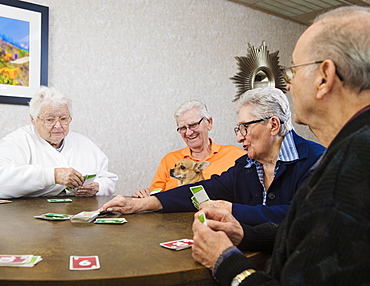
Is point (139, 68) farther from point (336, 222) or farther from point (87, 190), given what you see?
point (336, 222)

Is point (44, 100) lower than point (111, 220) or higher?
higher

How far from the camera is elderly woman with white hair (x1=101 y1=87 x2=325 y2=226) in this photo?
5.60ft

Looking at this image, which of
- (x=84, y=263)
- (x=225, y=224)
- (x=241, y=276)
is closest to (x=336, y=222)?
(x=241, y=276)

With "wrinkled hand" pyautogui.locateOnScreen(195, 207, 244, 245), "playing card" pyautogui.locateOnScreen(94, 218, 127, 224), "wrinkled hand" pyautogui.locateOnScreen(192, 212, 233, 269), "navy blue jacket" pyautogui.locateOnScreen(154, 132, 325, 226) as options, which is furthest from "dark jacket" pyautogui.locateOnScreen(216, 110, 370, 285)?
"playing card" pyautogui.locateOnScreen(94, 218, 127, 224)

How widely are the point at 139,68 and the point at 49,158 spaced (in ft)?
4.94

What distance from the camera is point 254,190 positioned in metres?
1.84

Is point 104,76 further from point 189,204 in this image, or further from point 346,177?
point 346,177

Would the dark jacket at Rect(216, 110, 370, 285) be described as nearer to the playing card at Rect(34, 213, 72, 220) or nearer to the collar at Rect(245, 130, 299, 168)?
the collar at Rect(245, 130, 299, 168)

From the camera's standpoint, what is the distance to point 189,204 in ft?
6.59

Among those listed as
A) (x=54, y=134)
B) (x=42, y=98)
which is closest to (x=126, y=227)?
(x=54, y=134)

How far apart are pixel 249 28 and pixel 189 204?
3.44 m

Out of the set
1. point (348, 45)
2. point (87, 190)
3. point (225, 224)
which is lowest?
point (87, 190)

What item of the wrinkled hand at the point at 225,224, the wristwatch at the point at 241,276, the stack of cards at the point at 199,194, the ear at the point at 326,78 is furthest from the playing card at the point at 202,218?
the stack of cards at the point at 199,194

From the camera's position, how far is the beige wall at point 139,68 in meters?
3.45
